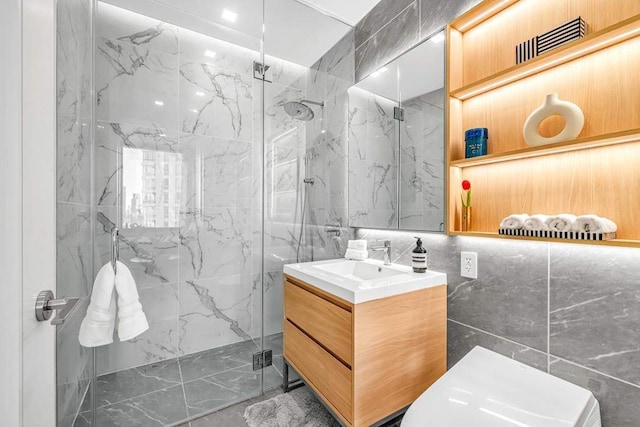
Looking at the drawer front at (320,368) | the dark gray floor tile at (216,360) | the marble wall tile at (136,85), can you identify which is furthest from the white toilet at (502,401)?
the marble wall tile at (136,85)

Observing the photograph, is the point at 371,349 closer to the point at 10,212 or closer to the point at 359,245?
the point at 359,245

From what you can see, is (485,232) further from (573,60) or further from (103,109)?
(103,109)

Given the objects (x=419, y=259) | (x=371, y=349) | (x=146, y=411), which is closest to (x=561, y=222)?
(x=419, y=259)

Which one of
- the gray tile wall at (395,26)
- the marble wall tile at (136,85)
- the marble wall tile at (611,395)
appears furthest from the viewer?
the marble wall tile at (136,85)

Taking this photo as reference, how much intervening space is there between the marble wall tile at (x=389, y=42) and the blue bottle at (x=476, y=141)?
78 centimetres

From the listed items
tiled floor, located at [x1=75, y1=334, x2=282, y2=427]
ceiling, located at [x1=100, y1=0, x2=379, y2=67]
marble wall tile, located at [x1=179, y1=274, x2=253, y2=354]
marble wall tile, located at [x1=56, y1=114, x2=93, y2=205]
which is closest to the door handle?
marble wall tile, located at [x1=56, y1=114, x2=93, y2=205]

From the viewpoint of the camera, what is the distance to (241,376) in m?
1.81

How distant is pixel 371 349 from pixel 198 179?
1521 mm

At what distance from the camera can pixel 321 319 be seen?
4.53 feet

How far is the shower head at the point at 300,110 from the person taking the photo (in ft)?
6.71

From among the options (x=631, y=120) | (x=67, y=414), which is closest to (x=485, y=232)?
(x=631, y=120)

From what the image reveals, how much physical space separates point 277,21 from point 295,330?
2103 mm

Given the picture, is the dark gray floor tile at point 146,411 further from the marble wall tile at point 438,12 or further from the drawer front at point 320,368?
the marble wall tile at point 438,12

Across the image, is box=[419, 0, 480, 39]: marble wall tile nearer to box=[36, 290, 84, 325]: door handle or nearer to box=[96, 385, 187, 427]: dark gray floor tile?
box=[36, 290, 84, 325]: door handle
